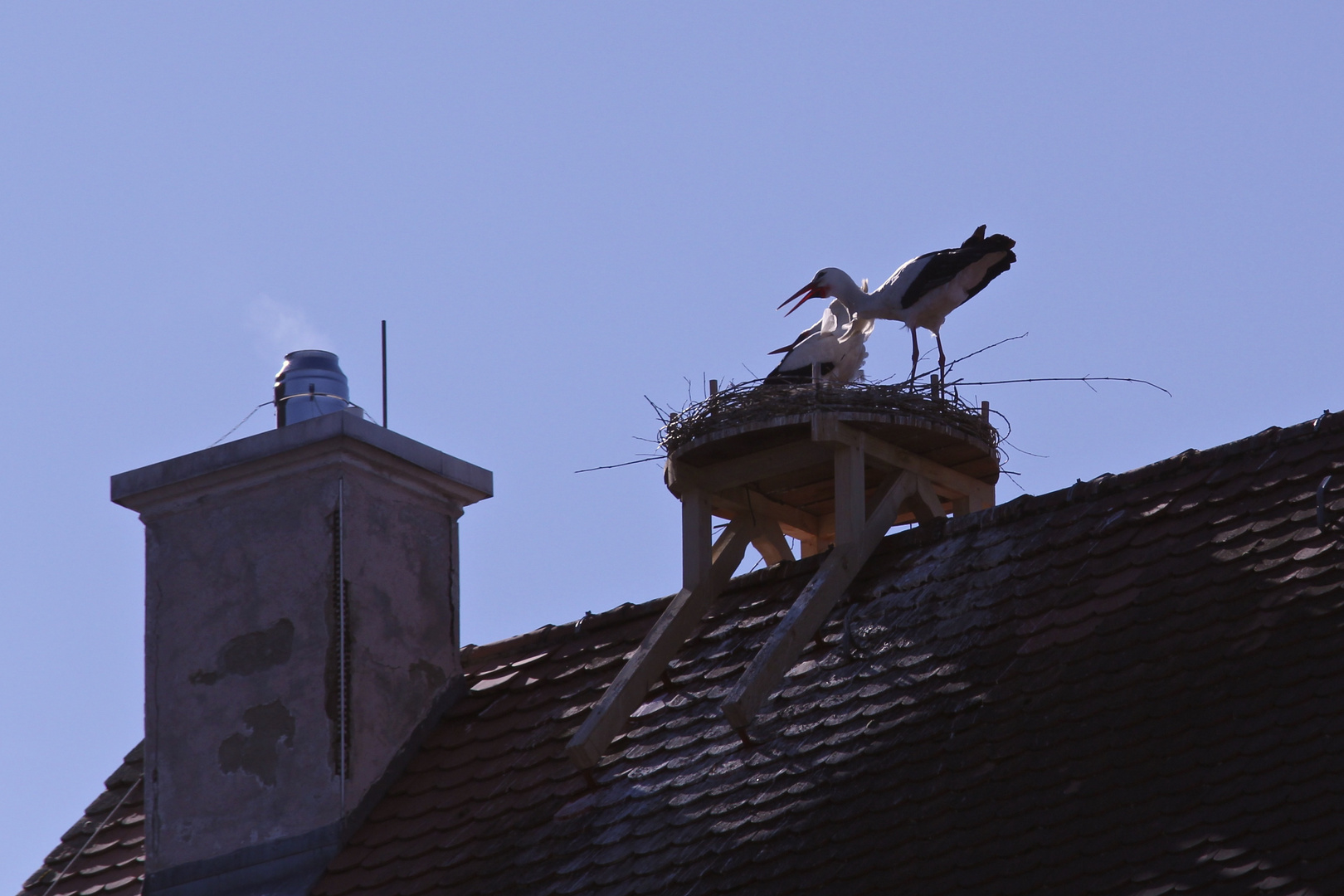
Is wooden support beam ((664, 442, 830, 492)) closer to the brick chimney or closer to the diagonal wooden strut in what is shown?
the diagonal wooden strut

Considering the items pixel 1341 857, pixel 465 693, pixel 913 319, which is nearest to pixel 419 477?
pixel 465 693

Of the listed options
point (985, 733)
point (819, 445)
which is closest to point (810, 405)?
point (819, 445)

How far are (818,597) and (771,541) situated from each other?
4.11 ft

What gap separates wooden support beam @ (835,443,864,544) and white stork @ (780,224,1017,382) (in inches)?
33.7

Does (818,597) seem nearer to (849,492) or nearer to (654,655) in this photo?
(849,492)

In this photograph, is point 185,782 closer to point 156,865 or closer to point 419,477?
point 156,865

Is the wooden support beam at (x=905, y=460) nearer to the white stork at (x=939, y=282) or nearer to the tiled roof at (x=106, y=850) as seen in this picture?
the white stork at (x=939, y=282)

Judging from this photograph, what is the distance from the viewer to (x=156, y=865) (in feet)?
36.3

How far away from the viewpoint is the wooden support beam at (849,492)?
416 inches

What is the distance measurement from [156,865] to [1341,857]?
20.0 feet

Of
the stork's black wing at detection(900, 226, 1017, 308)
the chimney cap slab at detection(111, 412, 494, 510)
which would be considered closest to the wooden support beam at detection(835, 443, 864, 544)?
the stork's black wing at detection(900, 226, 1017, 308)

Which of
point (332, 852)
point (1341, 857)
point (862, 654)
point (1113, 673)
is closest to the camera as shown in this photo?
point (1341, 857)

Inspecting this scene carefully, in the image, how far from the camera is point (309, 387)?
12.4m

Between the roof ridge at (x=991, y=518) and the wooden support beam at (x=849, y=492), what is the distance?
177 mm
